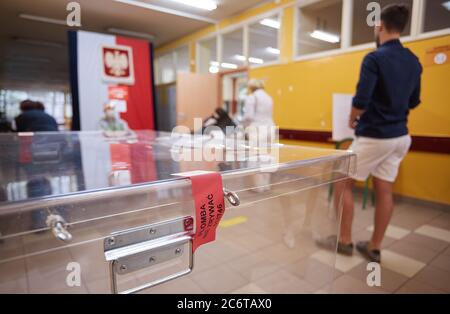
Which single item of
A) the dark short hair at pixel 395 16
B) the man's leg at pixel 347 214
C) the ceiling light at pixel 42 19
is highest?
the dark short hair at pixel 395 16

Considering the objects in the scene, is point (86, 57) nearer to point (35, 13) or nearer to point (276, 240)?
point (35, 13)

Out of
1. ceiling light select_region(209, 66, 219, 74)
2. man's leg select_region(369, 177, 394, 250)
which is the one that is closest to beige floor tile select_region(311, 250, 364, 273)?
man's leg select_region(369, 177, 394, 250)

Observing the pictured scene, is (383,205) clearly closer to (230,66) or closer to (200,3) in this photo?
(200,3)

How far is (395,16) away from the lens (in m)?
0.94

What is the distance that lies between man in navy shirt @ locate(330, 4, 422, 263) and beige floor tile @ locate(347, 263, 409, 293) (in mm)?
139

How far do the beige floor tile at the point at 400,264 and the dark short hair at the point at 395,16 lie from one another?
1044mm

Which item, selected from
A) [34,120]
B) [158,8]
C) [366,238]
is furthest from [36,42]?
[366,238]

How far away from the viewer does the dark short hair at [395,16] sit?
83 centimetres

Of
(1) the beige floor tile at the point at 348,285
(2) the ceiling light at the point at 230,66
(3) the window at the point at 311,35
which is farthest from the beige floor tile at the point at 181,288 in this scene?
(2) the ceiling light at the point at 230,66

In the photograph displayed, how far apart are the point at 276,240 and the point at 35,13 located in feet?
5.72

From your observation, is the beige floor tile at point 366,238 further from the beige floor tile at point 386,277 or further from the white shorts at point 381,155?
the white shorts at point 381,155

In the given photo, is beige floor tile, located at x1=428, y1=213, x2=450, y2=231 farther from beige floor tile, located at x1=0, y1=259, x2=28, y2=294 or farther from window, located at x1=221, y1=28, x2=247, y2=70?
window, located at x1=221, y1=28, x2=247, y2=70

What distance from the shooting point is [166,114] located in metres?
6.80

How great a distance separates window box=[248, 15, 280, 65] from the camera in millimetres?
3820
